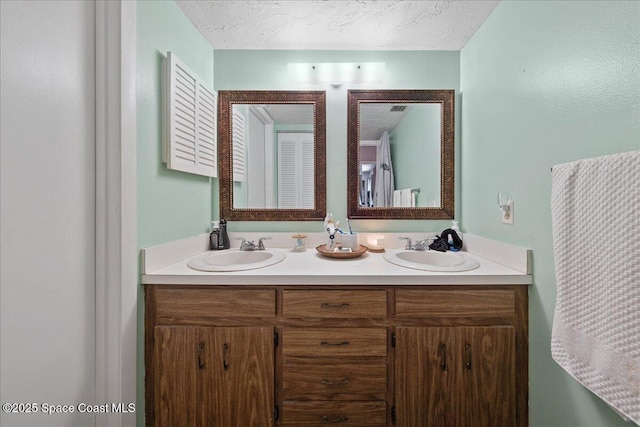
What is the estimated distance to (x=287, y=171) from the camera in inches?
69.4

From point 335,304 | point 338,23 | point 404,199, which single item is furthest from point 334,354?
point 338,23

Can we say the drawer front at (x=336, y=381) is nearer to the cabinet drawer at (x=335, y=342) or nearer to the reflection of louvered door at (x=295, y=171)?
the cabinet drawer at (x=335, y=342)

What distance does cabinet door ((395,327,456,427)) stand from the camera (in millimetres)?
1148

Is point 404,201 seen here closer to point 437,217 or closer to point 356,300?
point 437,217

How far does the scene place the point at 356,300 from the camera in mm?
1163

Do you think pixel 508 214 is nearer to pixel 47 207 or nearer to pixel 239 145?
pixel 239 145

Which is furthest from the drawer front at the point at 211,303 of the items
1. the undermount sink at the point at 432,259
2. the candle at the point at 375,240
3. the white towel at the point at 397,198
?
the white towel at the point at 397,198

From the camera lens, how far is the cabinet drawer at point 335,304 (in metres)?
1.16

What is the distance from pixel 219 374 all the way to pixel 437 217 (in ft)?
4.94

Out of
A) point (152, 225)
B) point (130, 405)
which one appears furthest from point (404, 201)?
point (130, 405)

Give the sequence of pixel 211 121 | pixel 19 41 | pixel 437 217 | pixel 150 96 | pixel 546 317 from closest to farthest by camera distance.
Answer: pixel 19 41 < pixel 546 317 < pixel 150 96 < pixel 211 121 < pixel 437 217

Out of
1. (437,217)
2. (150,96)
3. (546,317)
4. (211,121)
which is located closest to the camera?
(546,317)

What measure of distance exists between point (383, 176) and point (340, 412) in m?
1.29

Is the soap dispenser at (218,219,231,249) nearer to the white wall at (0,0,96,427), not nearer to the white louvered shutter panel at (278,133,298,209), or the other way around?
the white louvered shutter panel at (278,133,298,209)
